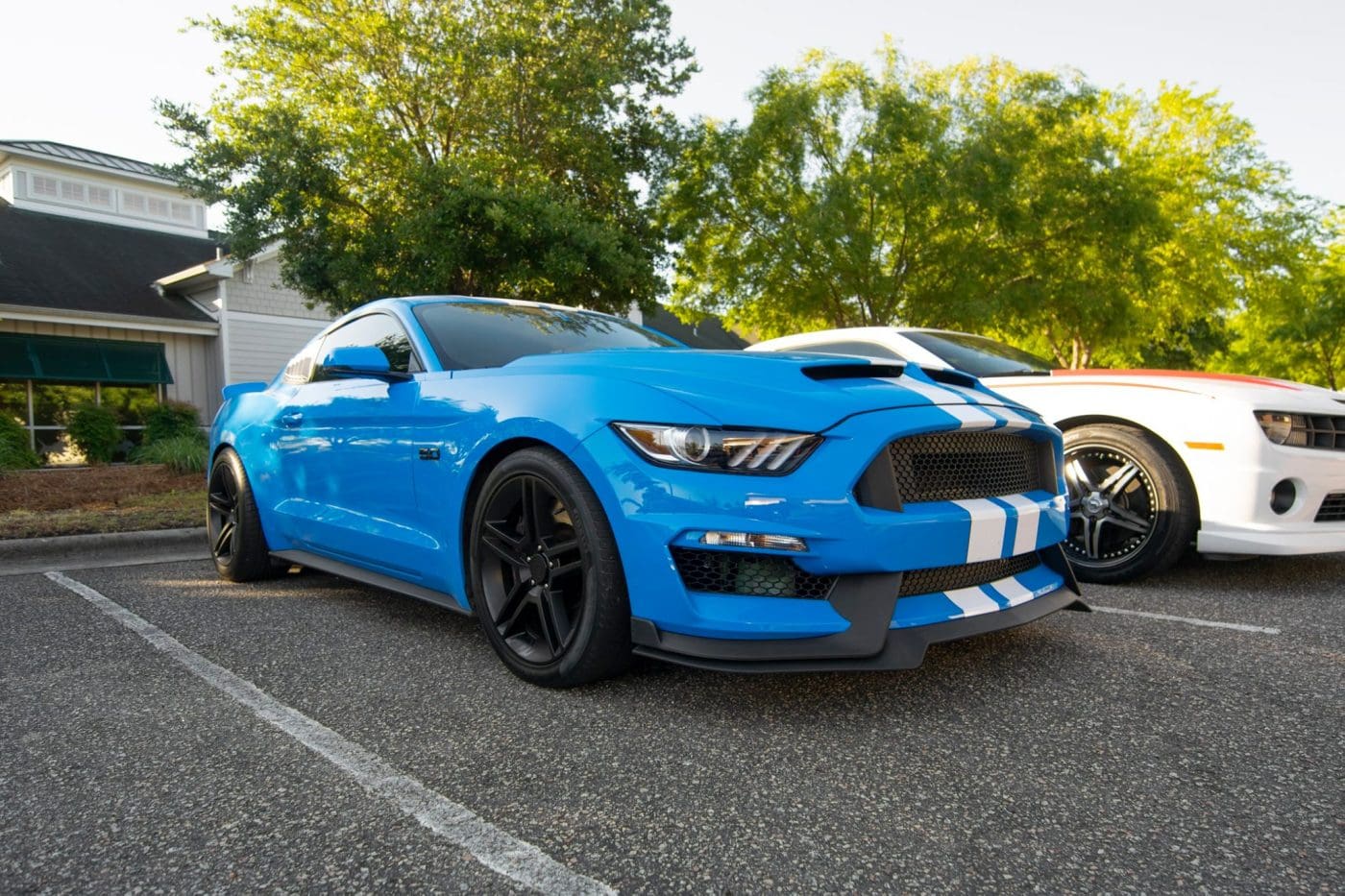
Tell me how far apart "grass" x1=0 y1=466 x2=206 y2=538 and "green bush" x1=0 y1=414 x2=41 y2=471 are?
87 centimetres

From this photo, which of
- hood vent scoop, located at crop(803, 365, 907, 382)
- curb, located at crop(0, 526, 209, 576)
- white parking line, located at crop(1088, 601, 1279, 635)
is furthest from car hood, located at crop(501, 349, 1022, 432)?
curb, located at crop(0, 526, 209, 576)

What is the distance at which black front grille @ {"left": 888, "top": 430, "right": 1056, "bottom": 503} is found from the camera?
2615 mm

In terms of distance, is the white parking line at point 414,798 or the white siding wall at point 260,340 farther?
the white siding wall at point 260,340

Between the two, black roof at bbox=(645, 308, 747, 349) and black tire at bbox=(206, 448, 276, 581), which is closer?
black tire at bbox=(206, 448, 276, 581)

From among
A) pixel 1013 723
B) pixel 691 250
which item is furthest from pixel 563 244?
pixel 1013 723

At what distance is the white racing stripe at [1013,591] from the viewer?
8.99 feet

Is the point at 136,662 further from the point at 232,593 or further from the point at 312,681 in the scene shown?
the point at 232,593

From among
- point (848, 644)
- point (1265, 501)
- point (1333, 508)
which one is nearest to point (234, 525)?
point (848, 644)

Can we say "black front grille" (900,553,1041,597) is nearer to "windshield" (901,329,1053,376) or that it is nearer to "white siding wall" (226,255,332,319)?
"windshield" (901,329,1053,376)

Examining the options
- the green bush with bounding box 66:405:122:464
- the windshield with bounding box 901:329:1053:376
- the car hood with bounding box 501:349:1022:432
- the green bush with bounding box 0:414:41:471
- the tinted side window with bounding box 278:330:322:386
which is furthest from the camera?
the green bush with bounding box 66:405:122:464

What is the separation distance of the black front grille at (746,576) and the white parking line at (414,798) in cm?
85

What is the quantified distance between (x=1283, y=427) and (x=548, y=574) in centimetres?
373

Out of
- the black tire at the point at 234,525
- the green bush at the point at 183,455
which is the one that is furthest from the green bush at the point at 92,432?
the black tire at the point at 234,525

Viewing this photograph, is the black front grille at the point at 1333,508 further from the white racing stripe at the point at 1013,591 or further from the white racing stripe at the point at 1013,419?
the white racing stripe at the point at 1013,591
